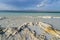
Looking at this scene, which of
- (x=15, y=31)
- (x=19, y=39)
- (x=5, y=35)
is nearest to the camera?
(x=19, y=39)

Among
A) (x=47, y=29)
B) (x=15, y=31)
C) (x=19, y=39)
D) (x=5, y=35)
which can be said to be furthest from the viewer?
(x=47, y=29)

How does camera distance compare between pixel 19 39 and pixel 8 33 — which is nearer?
pixel 19 39

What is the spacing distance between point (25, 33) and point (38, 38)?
884mm

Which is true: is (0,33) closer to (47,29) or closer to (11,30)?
(11,30)

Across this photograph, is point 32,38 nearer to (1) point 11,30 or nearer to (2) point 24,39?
(2) point 24,39

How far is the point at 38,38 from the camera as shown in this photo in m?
6.62

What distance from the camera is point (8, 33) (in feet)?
24.3

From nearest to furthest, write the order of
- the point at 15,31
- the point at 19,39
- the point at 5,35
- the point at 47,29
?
the point at 19,39 < the point at 5,35 < the point at 15,31 < the point at 47,29

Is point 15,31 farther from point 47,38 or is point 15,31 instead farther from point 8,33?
point 47,38

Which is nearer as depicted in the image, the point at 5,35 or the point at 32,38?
the point at 32,38

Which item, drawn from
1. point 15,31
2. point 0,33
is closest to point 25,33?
point 15,31

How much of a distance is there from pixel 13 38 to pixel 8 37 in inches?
8.5

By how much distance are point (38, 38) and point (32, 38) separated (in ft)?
0.65

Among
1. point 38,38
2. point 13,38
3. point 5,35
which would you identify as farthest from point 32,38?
point 5,35
